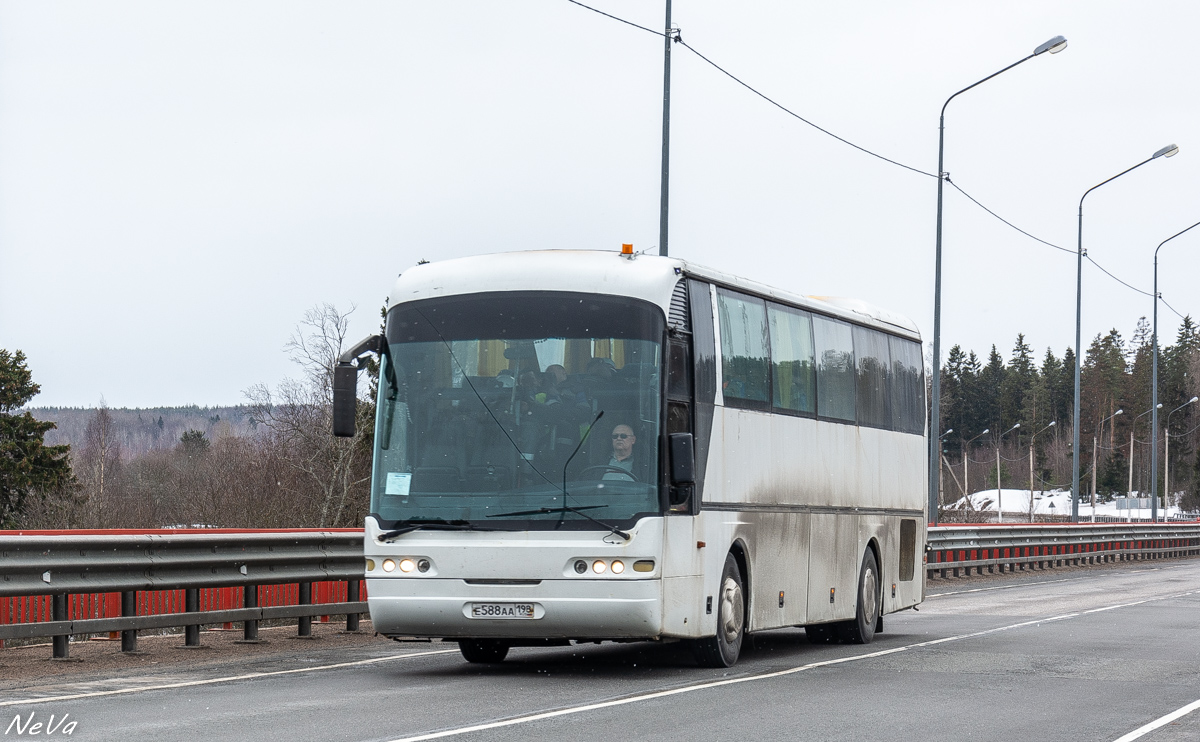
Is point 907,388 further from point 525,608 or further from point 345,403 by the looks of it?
point 345,403

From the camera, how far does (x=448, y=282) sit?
12.8m

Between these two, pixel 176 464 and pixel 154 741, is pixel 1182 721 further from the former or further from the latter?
pixel 176 464

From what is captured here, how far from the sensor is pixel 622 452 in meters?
11.9

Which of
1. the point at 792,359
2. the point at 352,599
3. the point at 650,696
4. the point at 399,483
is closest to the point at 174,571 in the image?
the point at 399,483

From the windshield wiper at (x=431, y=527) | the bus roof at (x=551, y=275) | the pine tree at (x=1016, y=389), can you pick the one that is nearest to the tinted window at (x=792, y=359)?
the bus roof at (x=551, y=275)

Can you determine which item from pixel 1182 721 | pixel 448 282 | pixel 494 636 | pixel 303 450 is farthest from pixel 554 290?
pixel 303 450

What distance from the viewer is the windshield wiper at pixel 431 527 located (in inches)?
471

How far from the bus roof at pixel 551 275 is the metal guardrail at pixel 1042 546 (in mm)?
14068

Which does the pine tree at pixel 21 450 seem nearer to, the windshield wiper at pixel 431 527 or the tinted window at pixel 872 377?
the tinted window at pixel 872 377

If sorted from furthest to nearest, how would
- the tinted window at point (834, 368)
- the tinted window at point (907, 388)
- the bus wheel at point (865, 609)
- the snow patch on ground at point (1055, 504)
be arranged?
the snow patch on ground at point (1055, 504) → the tinted window at point (907, 388) → the bus wheel at point (865, 609) → the tinted window at point (834, 368)

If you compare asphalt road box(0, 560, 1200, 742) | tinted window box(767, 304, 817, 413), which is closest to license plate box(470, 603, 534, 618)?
asphalt road box(0, 560, 1200, 742)

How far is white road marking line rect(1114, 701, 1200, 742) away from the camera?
9.48 meters

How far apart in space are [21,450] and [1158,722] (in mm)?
56318

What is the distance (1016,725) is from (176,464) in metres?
115
